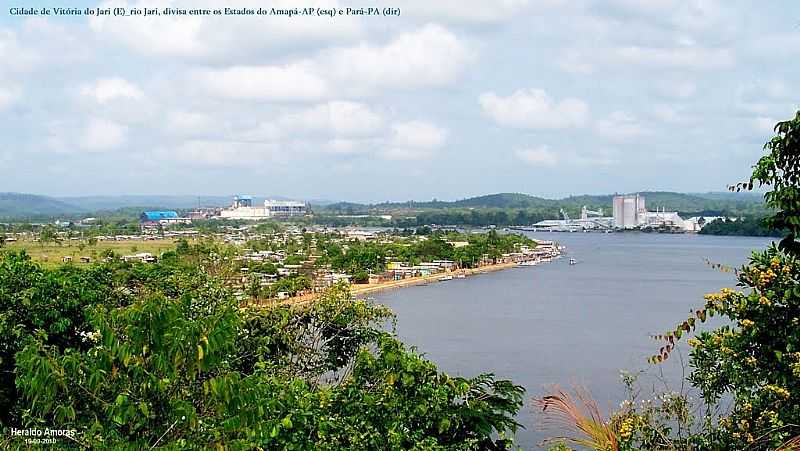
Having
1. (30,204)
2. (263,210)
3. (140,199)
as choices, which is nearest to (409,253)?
(263,210)

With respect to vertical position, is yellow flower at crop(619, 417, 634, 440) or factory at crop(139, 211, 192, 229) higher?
yellow flower at crop(619, 417, 634, 440)

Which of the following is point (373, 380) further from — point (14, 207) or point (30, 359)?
point (14, 207)

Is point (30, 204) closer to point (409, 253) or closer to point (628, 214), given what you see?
point (628, 214)

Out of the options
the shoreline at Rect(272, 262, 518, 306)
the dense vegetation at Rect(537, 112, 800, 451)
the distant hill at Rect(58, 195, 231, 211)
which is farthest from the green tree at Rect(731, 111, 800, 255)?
the distant hill at Rect(58, 195, 231, 211)

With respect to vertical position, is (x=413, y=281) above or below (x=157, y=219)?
below

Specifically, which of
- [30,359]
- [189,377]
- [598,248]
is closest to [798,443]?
[189,377]

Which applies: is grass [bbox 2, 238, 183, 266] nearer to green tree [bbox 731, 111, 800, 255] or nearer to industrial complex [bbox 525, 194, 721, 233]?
green tree [bbox 731, 111, 800, 255]
